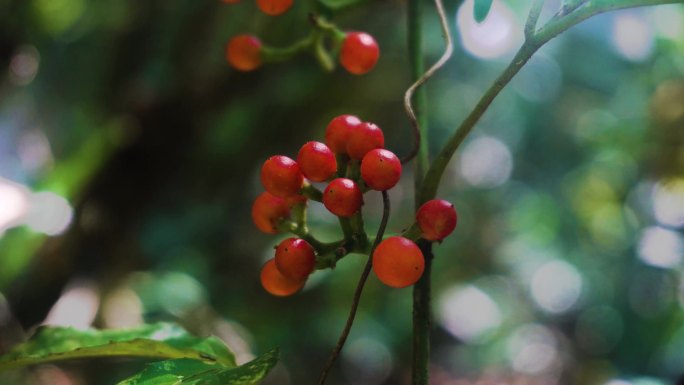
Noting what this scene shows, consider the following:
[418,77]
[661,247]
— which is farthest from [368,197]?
[418,77]

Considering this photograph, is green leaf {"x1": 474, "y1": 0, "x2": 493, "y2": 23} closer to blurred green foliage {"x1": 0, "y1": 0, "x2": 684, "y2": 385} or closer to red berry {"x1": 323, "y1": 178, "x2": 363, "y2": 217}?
red berry {"x1": 323, "y1": 178, "x2": 363, "y2": 217}

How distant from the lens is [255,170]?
85.8 inches

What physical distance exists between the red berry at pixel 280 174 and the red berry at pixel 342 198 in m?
0.04

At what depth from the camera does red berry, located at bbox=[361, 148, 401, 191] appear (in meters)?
0.54

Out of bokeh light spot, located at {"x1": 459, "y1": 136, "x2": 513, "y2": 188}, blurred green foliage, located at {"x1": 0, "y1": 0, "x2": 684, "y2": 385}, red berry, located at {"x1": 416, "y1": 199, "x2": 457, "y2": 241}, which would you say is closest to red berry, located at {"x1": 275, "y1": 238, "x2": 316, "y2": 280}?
red berry, located at {"x1": 416, "y1": 199, "x2": 457, "y2": 241}

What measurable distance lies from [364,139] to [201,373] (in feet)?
0.80

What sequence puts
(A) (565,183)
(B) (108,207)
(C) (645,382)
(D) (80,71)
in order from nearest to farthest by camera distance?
(C) (645,382) < (B) (108,207) < (D) (80,71) < (A) (565,183)

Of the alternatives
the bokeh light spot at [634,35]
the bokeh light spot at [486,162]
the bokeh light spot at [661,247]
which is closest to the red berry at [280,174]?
the bokeh light spot at [661,247]

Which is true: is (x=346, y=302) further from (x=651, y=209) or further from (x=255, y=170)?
(x=651, y=209)

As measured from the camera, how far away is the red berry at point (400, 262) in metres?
0.52

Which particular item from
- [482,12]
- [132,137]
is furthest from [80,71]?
[482,12]

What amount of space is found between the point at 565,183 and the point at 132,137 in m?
1.79

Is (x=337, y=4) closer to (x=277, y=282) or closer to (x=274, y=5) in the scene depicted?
(x=274, y=5)

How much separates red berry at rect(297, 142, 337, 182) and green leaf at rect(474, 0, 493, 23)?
0.20 m
